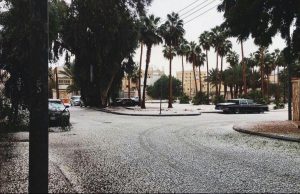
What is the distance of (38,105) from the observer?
5141mm

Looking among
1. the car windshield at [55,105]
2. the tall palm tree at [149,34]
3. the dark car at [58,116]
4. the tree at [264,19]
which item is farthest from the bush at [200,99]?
the tree at [264,19]

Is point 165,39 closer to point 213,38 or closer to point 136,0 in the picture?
point 213,38

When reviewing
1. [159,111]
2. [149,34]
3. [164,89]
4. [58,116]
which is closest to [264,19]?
[58,116]

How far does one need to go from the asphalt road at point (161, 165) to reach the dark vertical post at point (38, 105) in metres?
1.45

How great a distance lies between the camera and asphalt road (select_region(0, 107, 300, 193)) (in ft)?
22.7

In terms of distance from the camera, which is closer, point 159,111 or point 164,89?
point 159,111

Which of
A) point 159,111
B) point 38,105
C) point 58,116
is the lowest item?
point 159,111

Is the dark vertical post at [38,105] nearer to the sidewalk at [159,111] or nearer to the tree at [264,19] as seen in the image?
the tree at [264,19]

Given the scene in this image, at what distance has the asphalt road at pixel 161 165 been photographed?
6.93 meters

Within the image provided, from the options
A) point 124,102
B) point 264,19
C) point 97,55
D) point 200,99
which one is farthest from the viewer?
point 200,99

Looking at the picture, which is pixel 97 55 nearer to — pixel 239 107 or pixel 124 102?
pixel 239 107

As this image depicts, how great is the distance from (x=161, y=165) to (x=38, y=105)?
4537mm

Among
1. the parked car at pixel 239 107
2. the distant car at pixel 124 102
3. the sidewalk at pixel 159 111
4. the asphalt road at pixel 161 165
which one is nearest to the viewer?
the asphalt road at pixel 161 165

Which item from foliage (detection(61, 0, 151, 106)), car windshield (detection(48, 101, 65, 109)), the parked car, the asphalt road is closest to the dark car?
car windshield (detection(48, 101, 65, 109))
